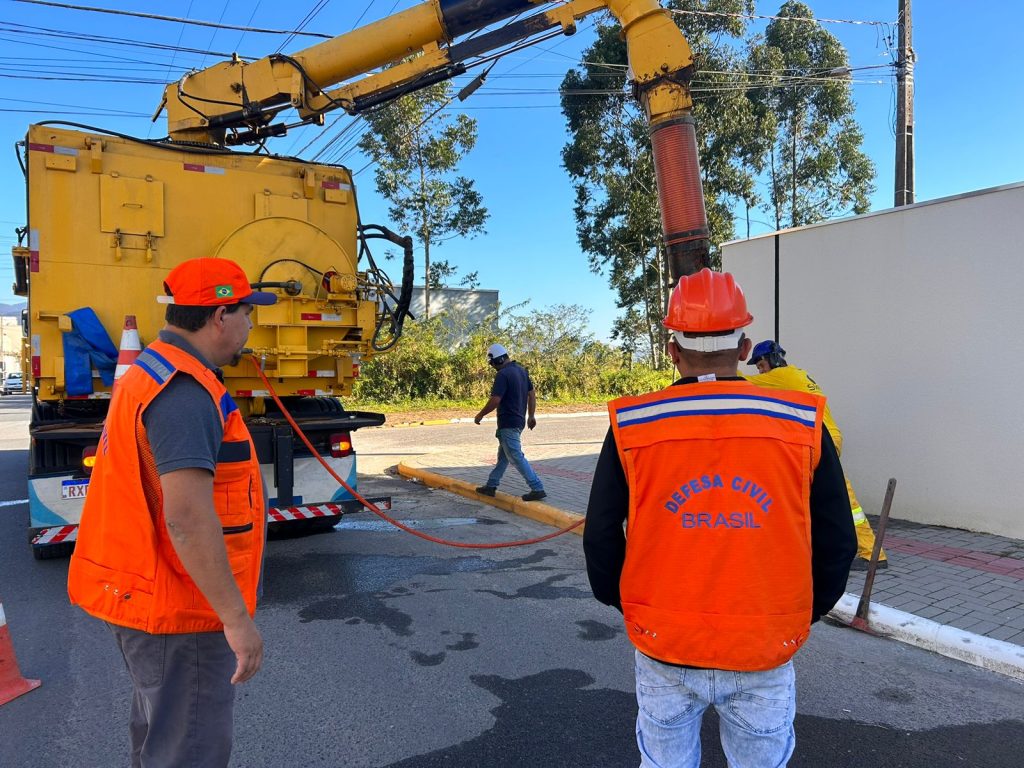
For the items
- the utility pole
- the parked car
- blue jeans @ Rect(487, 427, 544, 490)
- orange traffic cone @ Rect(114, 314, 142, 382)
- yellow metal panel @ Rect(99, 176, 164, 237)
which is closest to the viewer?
orange traffic cone @ Rect(114, 314, 142, 382)

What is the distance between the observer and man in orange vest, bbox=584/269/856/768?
1653mm

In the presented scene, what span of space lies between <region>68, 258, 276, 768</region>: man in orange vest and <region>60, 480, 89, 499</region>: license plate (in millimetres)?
3669

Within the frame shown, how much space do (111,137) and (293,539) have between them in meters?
3.86

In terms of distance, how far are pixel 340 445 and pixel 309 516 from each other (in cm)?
67

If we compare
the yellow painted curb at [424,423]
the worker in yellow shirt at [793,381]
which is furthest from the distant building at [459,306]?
the worker in yellow shirt at [793,381]

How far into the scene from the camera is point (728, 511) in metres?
1.65

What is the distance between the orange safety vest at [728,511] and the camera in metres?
1.65

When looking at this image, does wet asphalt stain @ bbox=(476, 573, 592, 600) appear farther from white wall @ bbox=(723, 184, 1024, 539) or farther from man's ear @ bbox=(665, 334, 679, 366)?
white wall @ bbox=(723, 184, 1024, 539)

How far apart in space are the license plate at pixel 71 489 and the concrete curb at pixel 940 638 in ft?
17.8

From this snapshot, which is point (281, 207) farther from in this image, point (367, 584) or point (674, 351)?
point (674, 351)

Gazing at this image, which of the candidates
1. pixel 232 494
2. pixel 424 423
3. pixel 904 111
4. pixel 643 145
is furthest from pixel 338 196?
pixel 643 145

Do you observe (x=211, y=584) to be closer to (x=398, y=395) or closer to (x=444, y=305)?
(x=398, y=395)

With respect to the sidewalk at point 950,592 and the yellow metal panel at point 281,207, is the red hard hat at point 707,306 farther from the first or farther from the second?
the yellow metal panel at point 281,207

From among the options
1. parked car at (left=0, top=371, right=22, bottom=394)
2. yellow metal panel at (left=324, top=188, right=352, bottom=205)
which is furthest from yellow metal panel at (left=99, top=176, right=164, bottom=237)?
parked car at (left=0, top=371, right=22, bottom=394)
